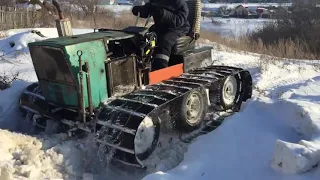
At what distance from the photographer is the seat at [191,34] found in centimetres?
679

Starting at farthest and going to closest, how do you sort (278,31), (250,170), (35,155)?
(278,31)
(35,155)
(250,170)

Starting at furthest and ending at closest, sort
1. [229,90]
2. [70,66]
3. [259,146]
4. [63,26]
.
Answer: [229,90] → [63,26] → [70,66] → [259,146]

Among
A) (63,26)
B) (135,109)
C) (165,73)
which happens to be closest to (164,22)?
(165,73)

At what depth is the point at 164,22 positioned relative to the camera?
6398 millimetres

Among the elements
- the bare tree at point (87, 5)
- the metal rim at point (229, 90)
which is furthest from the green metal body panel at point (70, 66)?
the bare tree at point (87, 5)

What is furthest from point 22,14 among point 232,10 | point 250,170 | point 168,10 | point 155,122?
point 232,10

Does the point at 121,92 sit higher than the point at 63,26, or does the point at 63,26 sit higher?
the point at 63,26

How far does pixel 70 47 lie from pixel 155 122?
142 centimetres

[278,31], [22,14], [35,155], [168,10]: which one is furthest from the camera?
[278,31]

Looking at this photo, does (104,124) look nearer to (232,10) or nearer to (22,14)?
(22,14)

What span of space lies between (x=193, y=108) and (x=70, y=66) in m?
2.05

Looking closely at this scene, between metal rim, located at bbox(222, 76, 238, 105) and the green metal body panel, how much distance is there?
7.61ft

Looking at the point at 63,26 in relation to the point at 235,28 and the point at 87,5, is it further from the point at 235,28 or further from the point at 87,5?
the point at 235,28

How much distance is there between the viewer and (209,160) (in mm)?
4855
